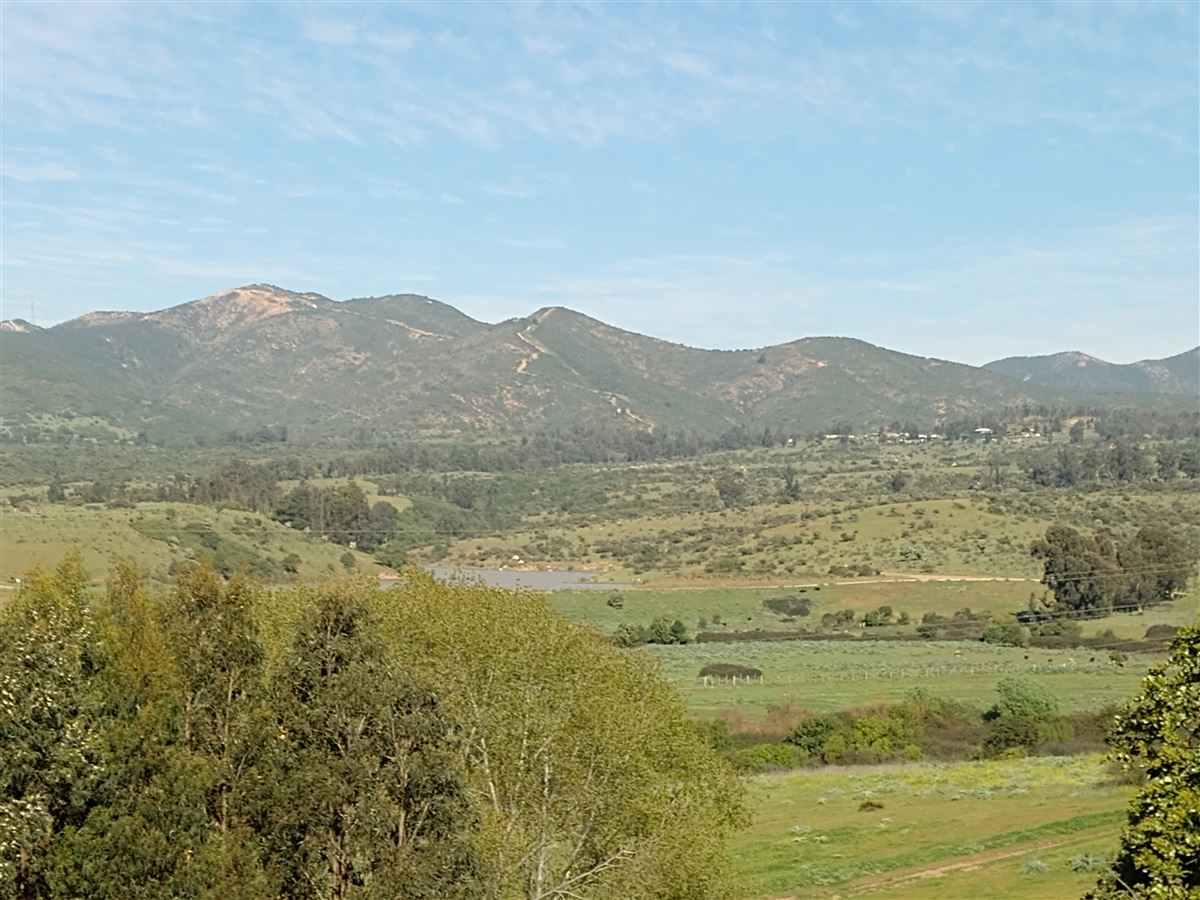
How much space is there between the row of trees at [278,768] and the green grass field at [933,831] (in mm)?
6297

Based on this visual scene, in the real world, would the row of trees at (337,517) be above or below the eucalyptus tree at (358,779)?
below

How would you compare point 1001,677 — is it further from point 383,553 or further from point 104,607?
point 383,553

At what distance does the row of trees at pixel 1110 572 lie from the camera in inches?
4097

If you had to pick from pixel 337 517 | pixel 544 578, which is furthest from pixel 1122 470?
pixel 337 517

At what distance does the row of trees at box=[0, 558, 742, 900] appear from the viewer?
62.8 ft

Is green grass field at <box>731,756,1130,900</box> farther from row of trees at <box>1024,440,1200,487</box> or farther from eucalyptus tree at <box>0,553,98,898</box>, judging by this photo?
row of trees at <box>1024,440,1200,487</box>

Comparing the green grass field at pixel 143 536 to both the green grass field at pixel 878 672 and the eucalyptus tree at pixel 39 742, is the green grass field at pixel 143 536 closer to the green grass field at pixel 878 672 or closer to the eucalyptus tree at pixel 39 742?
the green grass field at pixel 878 672

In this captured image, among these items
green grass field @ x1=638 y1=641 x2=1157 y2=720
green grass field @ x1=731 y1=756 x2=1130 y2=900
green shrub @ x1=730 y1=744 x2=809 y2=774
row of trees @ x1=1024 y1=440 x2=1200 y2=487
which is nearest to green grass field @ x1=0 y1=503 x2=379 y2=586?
green grass field @ x1=638 y1=641 x2=1157 y2=720

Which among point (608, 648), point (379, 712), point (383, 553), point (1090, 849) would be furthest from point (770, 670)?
point (383, 553)

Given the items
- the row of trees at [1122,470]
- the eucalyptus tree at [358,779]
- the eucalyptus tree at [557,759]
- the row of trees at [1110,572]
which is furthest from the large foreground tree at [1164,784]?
the row of trees at [1122,470]

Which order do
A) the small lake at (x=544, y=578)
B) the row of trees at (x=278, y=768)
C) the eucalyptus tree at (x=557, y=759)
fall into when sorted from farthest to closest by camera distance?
1. the small lake at (x=544, y=578)
2. the eucalyptus tree at (x=557, y=759)
3. the row of trees at (x=278, y=768)

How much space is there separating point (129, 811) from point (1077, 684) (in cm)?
6493

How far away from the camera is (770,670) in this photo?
276 ft

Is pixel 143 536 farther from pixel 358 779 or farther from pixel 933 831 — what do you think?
pixel 358 779
